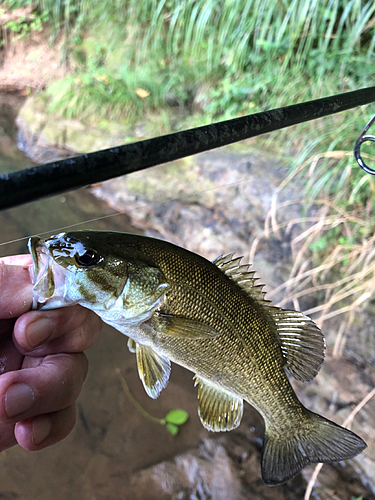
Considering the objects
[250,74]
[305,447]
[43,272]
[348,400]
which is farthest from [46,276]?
[250,74]

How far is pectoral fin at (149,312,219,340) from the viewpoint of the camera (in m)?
0.52

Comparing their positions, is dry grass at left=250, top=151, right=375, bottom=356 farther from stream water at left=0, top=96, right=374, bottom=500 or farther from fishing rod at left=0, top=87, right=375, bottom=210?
fishing rod at left=0, top=87, right=375, bottom=210

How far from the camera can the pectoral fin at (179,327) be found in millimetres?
523

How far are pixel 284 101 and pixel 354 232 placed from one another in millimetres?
976

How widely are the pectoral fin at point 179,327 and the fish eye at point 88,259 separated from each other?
0.38 feet

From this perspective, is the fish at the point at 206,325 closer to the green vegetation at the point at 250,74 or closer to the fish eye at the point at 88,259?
the fish eye at the point at 88,259

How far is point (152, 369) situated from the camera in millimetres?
580

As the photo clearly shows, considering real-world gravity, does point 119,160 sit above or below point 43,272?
above

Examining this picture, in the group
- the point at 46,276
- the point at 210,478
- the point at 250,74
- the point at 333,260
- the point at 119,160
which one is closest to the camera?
the point at 119,160

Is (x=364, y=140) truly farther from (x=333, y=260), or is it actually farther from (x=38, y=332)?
(x=333, y=260)

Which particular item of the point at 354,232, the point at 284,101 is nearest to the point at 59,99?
the point at 284,101

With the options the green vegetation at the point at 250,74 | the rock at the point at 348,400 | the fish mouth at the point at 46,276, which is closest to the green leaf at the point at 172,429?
the rock at the point at 348,400

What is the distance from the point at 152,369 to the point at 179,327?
106mm

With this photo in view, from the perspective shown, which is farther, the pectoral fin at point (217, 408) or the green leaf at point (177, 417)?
the green leaf at point (177, 417)
